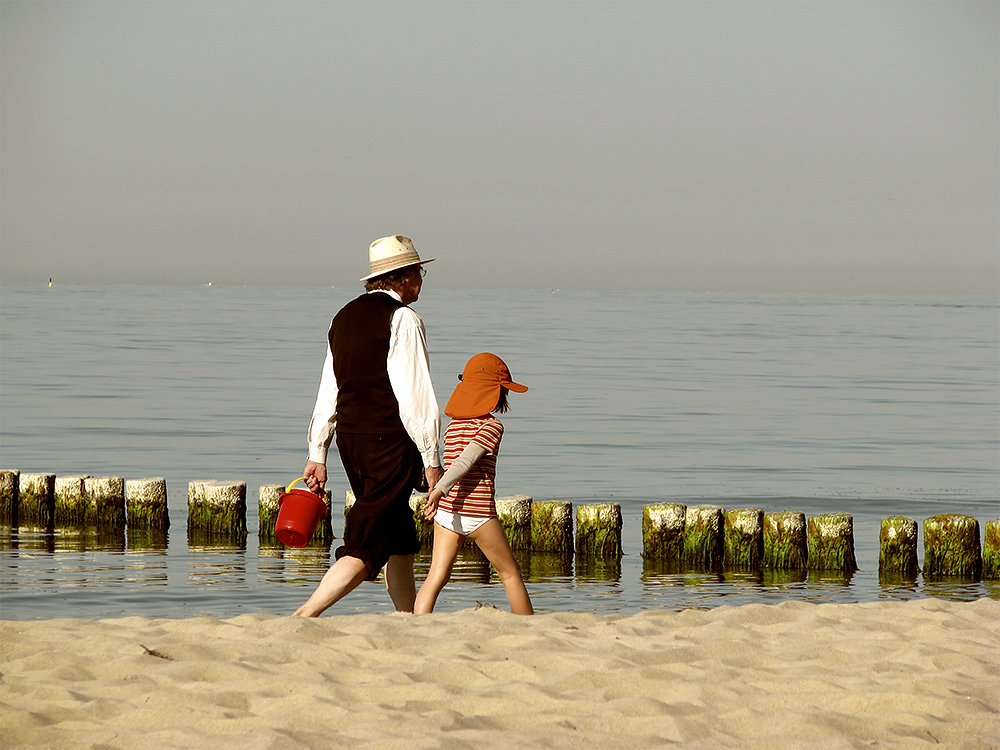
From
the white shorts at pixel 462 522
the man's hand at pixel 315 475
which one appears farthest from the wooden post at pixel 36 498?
the white shorts at pixel 462 522

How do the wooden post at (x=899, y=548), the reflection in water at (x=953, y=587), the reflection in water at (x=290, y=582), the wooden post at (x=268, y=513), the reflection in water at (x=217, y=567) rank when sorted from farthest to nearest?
the wooden post at (x=268, y=513), the wooden post at (x=899, y=548), the reflection in water at (x=217, y=567), the reflection in water at (x=953, y=587), the reflection in water at (x=290, y=582)

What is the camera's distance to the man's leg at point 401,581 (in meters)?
6.67

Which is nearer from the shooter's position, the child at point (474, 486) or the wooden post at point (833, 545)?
the child at point (474, 486)

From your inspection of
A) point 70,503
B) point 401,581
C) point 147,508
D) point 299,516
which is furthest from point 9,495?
point 401,581

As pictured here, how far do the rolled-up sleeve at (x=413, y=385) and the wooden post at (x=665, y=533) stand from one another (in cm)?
471

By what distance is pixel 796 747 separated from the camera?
440 centimetres

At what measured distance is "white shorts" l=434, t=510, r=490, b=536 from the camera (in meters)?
6.70

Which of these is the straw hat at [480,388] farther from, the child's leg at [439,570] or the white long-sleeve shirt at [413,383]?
the child's leg at [439,570]

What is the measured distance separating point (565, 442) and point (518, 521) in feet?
32.5

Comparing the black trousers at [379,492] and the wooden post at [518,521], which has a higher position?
the black trousers at [379,492]

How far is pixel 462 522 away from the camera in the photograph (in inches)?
264

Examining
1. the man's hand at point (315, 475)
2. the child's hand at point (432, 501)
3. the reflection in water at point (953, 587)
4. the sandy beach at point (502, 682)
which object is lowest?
the reflection in water at point (953, 587)

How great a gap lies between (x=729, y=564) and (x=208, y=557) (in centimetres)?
445

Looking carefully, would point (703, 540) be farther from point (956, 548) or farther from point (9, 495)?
point (9, 495)
